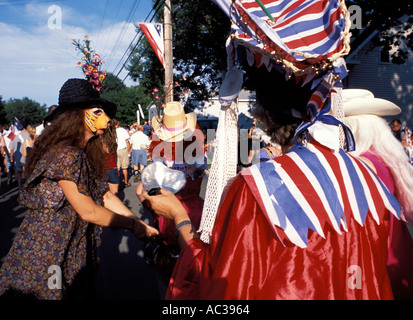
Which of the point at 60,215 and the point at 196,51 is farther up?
the point at 196,51

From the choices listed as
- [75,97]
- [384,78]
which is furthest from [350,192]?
[384,78]

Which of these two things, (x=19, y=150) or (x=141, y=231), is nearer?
(x=141, y=231)

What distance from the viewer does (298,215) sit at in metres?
1.05

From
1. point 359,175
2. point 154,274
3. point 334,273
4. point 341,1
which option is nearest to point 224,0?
point 341,1

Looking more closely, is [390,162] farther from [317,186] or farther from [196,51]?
[196,51]

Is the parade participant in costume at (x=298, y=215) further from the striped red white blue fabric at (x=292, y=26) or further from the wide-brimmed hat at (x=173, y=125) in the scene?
the wide-brimmed hat at (x=173, y=125)

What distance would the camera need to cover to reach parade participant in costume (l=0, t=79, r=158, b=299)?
173cm

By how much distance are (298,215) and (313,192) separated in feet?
0.35

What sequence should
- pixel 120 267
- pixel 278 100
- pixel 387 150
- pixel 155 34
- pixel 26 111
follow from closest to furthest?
1. pixel 278 100
2. pixel 387 150
3. pixel 120 267
4. pixel 155 34
5. pixel 26 111

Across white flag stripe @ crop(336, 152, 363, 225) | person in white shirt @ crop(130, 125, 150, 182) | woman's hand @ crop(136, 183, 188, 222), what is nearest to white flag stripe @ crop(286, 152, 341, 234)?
white flag stripe @ crop(336, 152, 363, 225)

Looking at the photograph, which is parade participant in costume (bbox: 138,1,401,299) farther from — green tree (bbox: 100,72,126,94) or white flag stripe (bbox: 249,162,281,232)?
green tree (bbox: 100,72,126,94)

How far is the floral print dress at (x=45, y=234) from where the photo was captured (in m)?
1.73

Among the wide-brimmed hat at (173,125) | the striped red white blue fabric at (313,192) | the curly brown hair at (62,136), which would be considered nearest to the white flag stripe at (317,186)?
the striped red white blue fabric at (313,192)
